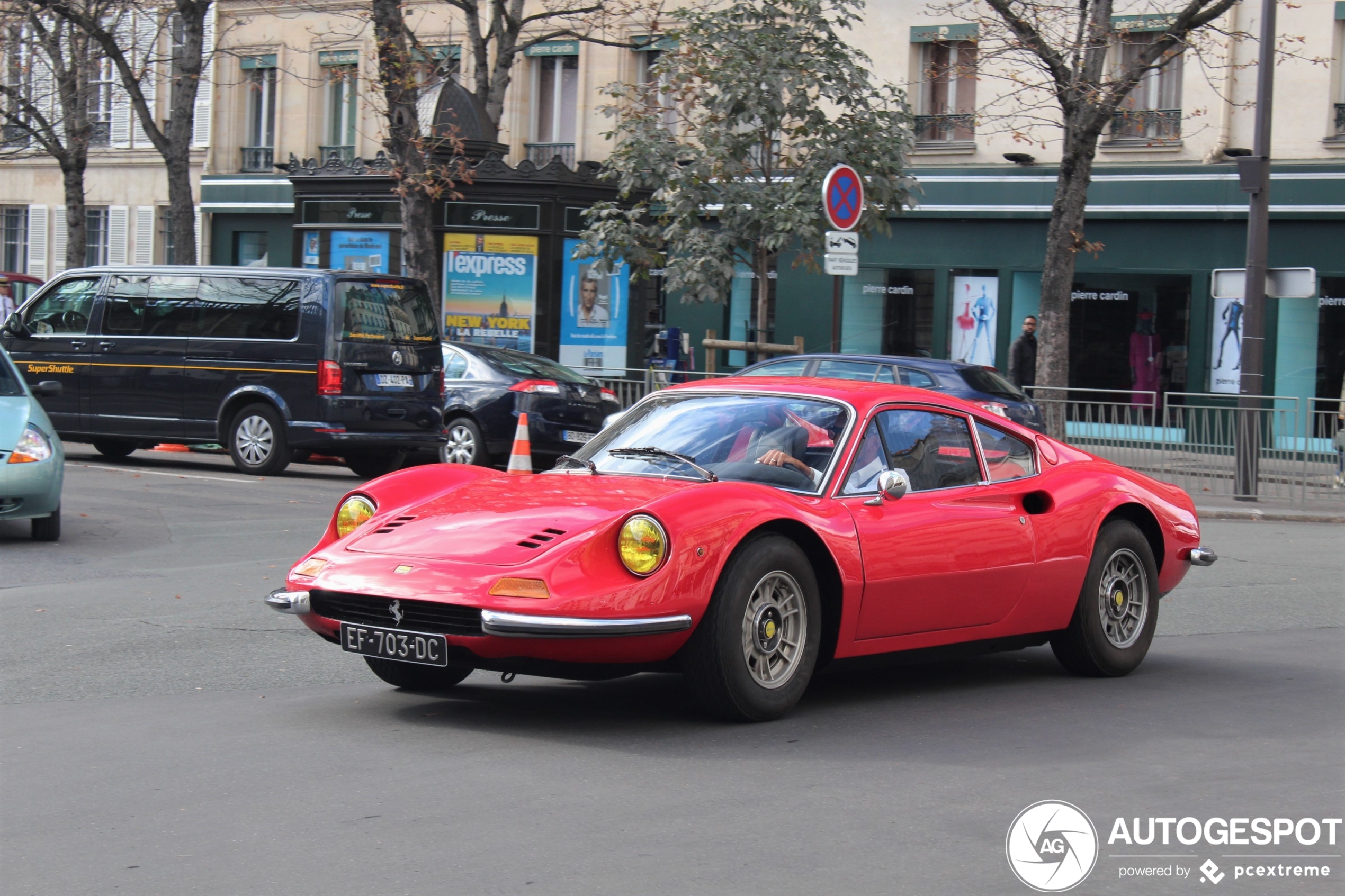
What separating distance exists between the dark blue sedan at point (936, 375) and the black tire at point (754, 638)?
1114cm

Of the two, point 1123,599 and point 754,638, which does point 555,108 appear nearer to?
point 1123,599

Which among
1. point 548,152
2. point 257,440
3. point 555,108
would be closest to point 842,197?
point 257,440

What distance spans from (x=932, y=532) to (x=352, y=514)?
2.33 meters

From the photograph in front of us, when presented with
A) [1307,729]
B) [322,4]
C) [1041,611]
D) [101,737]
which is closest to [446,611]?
[101,737]

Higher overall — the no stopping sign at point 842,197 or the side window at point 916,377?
the no stopping sign at point 842,197

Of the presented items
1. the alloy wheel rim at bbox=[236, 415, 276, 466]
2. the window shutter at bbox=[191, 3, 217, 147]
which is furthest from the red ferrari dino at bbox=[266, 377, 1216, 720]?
the window shutter at bbox=[191, 3, 217, 147]

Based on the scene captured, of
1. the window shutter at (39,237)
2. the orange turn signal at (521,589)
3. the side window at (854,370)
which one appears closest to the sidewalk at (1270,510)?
the side window at (854,370)

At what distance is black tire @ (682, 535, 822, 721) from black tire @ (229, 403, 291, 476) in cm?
1169

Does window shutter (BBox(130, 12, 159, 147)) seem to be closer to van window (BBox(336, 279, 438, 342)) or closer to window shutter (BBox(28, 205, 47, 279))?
window shutter (BBox(28, 205, 47, 279))

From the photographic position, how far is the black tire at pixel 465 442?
17938 mm

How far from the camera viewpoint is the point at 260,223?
3597 centimetres

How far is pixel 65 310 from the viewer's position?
700 inches

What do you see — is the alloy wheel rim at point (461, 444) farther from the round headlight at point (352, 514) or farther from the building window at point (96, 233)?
the building window at point (96, 233)

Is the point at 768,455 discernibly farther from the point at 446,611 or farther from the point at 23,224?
the point at 23,224
